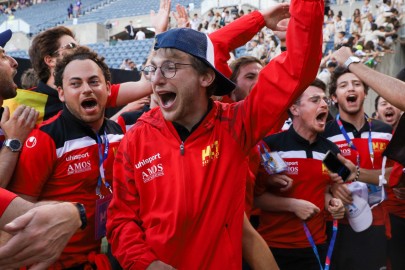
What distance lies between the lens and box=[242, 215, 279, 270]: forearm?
2291 millimetres

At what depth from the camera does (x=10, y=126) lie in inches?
98.2

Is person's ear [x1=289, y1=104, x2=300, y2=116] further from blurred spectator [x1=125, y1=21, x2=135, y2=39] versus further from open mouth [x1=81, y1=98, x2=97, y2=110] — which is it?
blurred spectator [x1=125, y1=21, x2=135, y2=39]

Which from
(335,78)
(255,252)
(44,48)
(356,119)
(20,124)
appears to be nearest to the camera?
(255,252)

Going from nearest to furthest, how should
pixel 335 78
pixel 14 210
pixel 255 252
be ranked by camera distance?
pixel 14 210
pixel 255 252
pixel 335 78

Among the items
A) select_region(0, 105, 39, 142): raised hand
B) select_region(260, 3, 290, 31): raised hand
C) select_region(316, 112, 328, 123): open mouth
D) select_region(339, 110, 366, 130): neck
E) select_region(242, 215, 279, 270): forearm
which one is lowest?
select_region(242, 215, 279, 270): forearm

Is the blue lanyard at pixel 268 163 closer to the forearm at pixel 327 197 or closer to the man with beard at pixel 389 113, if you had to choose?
the forearm at pixel 327 197

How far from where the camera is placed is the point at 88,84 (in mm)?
A: 2680

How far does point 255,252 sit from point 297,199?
0.86 m

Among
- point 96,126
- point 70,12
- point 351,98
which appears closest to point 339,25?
point 351,98

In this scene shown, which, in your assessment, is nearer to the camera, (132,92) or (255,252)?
(255,252)

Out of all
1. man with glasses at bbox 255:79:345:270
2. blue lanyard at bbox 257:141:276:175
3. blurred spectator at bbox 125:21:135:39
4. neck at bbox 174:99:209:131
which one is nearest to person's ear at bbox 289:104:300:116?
man with glasses at bbox 255:79:345:270

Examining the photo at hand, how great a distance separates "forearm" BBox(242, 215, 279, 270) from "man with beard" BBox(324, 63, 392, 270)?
1436 mm

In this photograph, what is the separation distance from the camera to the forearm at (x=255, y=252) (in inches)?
90.2

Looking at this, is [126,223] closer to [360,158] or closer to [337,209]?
[337,209]
